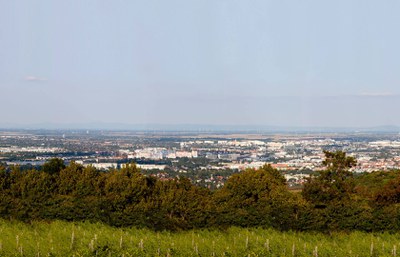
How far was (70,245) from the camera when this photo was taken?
14312 millimetres

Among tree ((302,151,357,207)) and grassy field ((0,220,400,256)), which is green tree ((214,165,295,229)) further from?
grassy field ((0,220,400,256))

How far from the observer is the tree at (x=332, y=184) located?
2488 centimetres

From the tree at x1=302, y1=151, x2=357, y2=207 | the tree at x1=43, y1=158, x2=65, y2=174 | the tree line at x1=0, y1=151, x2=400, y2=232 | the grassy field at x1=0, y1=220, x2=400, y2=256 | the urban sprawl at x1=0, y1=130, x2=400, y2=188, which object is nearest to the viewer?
the grassy field at x1=0, y1=220, x2=400, y2=256

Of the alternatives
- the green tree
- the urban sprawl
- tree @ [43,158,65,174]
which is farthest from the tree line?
the urban sprawl

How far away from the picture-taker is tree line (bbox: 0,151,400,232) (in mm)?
19234

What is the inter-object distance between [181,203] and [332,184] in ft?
31.0

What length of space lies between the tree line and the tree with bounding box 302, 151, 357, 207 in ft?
0.17

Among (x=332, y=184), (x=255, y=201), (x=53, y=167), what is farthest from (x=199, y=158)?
(x=255, y=201)

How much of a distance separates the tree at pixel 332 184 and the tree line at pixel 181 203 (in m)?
0.05

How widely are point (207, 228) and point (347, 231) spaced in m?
5.46

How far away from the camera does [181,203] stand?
2047 centimetres

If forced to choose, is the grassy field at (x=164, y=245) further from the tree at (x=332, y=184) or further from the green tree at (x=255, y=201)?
the tree at (x=332, y=184)

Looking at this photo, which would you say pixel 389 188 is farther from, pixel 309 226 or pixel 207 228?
pixel 207 228

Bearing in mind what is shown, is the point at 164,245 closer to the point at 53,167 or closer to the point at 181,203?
the point at 181,203
